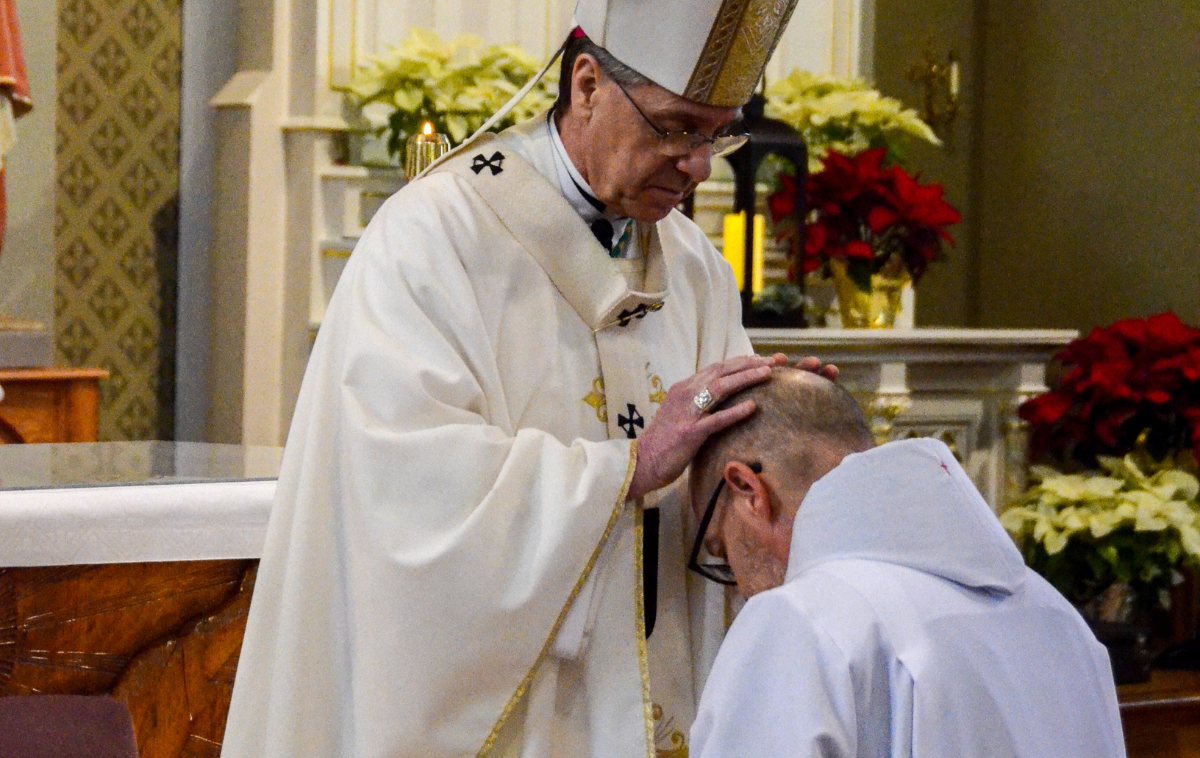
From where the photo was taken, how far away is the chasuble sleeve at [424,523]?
1.97m

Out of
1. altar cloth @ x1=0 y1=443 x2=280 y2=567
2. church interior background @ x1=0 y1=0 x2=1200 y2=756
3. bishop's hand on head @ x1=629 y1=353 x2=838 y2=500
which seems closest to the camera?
bishop's hand on head @ x1=629 y1=353 x2=838 y2=500

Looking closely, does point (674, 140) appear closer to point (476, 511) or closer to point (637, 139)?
point (637, 139)

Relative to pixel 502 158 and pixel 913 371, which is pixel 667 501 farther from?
pixel 913 371

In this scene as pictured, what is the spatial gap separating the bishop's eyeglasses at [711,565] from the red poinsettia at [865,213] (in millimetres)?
2521

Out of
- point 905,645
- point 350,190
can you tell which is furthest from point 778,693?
point 350,190

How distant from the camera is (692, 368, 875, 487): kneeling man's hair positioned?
1784 millimetres

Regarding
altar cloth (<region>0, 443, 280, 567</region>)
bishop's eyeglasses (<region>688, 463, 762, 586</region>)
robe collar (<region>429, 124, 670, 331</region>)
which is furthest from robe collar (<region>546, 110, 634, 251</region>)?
altar cloth (<region>0, 443, 280, 567</region>)

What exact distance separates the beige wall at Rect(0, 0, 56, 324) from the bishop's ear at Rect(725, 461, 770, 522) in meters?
3.81

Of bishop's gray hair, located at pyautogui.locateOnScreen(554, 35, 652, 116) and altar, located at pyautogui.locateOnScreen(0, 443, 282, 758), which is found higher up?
bishop's gray hair, located at pyautogui.locateOnScreen(554, 35, 652, 116)

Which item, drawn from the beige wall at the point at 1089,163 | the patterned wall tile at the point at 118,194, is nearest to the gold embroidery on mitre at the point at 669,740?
the patterned wall tile at the point at 118,194

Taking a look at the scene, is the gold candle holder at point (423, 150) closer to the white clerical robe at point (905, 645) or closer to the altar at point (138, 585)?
the altar at point (138, 585)

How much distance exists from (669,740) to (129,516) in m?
0.99

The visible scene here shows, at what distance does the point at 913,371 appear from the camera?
14.9 ft

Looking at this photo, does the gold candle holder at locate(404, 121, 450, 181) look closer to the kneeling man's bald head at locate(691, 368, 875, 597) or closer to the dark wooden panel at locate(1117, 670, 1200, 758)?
the kneeling man's bald head at locate(691, 368, 875, 597)
